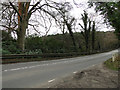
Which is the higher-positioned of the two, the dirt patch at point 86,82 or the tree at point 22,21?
the tree at point 22,21

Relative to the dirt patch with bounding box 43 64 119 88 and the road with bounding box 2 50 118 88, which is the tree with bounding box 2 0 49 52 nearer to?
the road with bounding box 2 50 118 88

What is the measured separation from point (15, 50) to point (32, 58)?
2.32 m

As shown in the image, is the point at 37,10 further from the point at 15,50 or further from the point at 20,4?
the point at 15,50

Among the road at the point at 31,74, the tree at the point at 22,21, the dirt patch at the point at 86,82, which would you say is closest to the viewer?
the dirt patch at the point at 86,82

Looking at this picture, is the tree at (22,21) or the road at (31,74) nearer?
the road at (31,74)

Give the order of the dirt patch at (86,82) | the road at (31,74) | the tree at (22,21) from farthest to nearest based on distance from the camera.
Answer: the tree at (22,21) → the road at (31,74) → the dirt patch at (86,82)

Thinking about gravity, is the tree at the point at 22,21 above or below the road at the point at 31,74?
above

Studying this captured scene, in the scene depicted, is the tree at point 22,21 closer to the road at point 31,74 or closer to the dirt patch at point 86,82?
the road at point 31,74

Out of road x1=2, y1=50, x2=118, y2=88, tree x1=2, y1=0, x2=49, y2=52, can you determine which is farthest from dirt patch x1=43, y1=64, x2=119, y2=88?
tree x1=2, y1=0, x2=49, y2=52

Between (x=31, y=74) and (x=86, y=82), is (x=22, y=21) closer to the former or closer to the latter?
(x=31, y=74)

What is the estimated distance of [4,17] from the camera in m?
20.8

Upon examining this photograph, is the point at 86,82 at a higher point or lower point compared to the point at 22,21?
lower

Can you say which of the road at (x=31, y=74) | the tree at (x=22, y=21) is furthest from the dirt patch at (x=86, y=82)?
the tree at (x=22, y=21)

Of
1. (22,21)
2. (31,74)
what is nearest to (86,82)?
(31,74)
